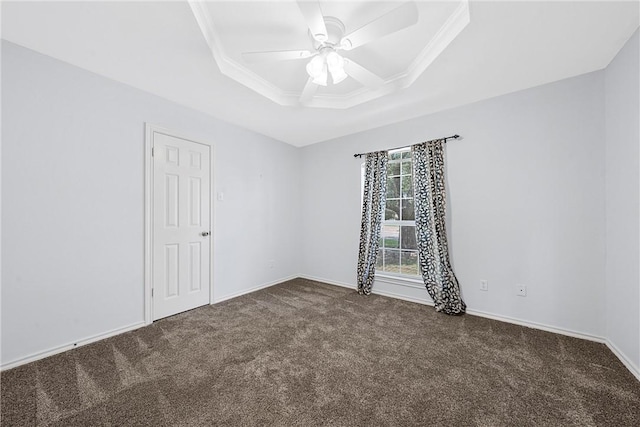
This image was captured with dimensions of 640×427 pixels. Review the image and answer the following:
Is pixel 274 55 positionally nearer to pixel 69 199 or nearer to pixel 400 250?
pixel 69 199

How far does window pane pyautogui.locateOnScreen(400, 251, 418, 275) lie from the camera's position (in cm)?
340

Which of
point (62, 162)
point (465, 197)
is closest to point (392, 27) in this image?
point (465, 197)

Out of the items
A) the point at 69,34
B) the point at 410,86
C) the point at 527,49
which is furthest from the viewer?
the point at 410,86

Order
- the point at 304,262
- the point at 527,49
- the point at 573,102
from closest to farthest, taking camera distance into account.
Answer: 1. the point at 527,49
2. the point at 573,102
3. the point at 304,262

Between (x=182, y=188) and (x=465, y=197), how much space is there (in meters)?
3.30

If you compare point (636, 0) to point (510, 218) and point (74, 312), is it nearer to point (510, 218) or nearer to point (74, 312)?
point (510, 218)

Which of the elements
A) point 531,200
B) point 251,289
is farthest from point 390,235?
point 251,289

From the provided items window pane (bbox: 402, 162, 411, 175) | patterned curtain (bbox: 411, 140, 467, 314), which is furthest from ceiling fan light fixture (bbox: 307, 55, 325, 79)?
window pane (bbox: 402, 162, 411, 175)

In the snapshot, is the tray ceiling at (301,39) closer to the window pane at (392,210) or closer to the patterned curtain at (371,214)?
the patterned curtain at (371,214)

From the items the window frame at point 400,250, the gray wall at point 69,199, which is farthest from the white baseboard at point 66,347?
the window frame at point 400,250

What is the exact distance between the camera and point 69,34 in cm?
179

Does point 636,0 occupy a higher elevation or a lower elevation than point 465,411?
higher

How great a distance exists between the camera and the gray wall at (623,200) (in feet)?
5.88

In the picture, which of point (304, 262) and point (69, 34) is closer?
point (69, 34)
